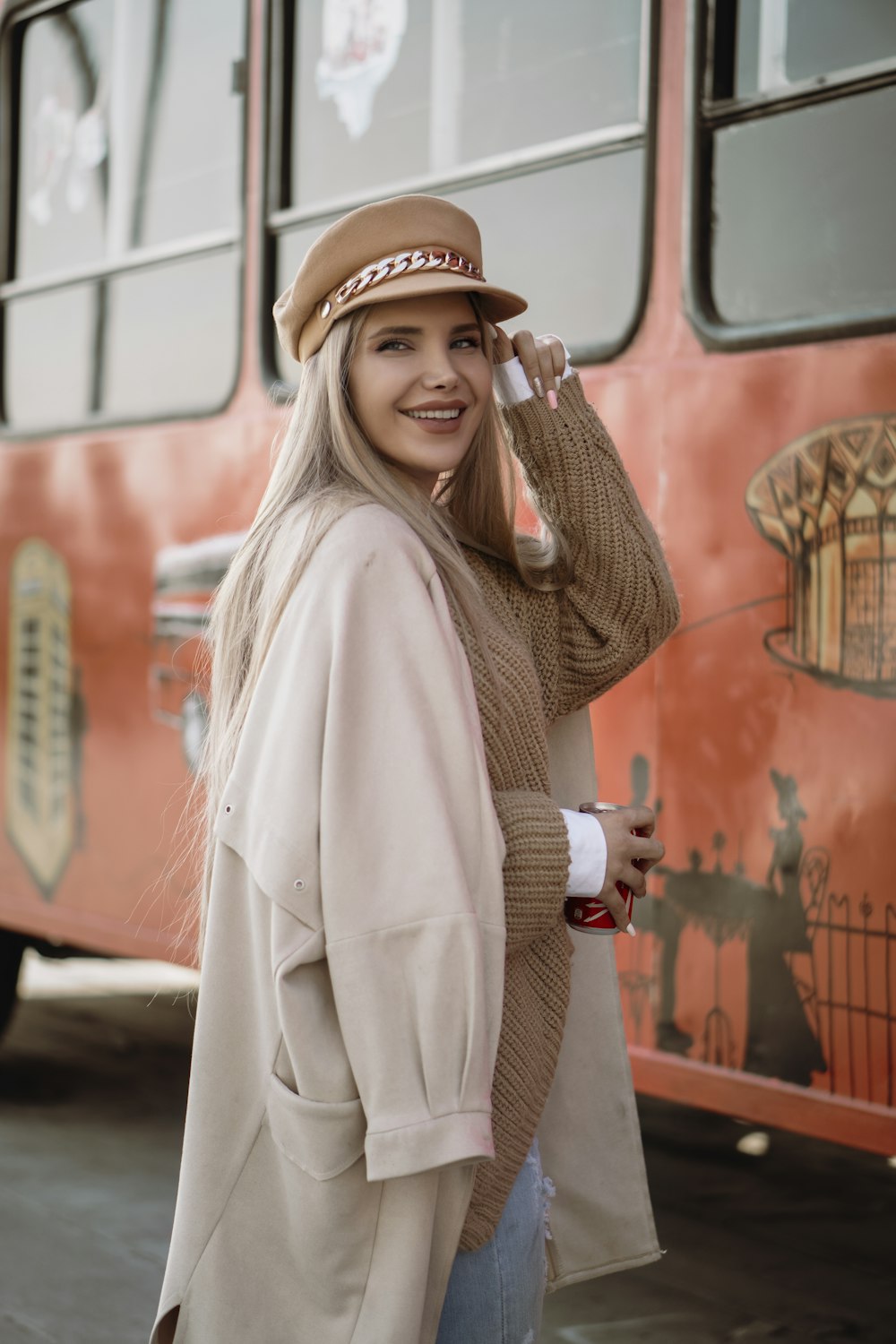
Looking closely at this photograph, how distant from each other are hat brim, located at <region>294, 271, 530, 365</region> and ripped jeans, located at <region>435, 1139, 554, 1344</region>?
0.99m

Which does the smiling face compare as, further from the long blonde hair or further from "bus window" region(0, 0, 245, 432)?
"bus window" region(0, 0, 245, 432)

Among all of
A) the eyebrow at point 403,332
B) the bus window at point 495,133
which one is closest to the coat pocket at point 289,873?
the eyebrow at point 403,332

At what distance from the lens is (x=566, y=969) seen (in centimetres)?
177

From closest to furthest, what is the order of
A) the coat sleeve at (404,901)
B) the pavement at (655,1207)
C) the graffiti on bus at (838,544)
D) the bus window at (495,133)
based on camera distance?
the coat sleeve at (404,901) < the graffiti on bus at (838,544) < the bus window at (495,133) < the pavement at (655,1207)

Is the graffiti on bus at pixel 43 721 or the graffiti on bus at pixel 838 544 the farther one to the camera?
the graffiti on bus at pixel 43 721

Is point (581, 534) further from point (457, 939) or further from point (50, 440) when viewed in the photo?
point (50, 440)

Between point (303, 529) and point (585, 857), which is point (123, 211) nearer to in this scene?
point (303, 529)

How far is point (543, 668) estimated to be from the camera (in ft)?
6.26

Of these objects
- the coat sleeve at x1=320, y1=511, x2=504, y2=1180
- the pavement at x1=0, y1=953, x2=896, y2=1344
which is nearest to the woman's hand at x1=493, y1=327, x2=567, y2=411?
the coat sleeve at x1=320, y1=511, x2=504, y2=1180

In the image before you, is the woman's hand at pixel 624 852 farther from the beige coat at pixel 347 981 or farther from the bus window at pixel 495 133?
the bus window at pixel 495 133

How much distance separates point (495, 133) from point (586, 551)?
51.4 inches

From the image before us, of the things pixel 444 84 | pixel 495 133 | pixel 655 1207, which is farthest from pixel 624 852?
pixel 655 1207

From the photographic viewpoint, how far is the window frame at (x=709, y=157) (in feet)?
7.82

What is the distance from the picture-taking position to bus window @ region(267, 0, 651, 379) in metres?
2.69
